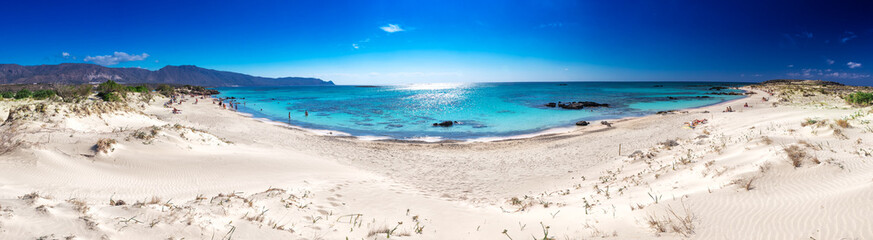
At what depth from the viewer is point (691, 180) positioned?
7211mm

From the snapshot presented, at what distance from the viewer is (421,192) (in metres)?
9.36

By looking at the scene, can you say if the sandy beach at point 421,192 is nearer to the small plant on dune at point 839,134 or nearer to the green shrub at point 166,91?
the small plant on dune at point 839,134

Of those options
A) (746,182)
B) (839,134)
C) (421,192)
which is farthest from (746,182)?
(421,192)

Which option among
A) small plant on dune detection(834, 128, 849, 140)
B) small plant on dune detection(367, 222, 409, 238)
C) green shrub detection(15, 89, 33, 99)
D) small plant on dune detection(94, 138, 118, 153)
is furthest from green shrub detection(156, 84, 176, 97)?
small plant on dune detection(834, 128, 849, 140)

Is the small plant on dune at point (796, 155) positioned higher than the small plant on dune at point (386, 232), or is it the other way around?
the small plant on dune at point (796, 155)

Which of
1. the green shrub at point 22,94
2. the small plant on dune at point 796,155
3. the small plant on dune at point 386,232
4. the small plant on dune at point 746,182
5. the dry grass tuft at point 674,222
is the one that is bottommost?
the small plant on dune at point 386,232

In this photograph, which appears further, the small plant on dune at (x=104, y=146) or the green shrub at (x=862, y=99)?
the green shrub at (x=862, y=99)

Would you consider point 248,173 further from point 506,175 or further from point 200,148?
point 506,175

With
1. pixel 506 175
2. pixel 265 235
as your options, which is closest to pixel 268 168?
pixel 265 235

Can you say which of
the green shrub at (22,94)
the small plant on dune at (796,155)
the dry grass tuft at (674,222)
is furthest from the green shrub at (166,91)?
the small plant on dune at (796,155)

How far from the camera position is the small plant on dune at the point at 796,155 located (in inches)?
259

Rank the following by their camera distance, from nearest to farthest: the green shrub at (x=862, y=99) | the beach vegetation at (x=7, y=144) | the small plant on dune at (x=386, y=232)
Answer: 1. the small plant on dune at (x=386, y=232)
2. the beach vegetation at (x=7, y=144)
3. the green shrub at (x=862, y=99)

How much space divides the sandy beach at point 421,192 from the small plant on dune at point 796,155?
0.08 ft

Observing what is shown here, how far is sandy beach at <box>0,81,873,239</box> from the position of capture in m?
4.15
